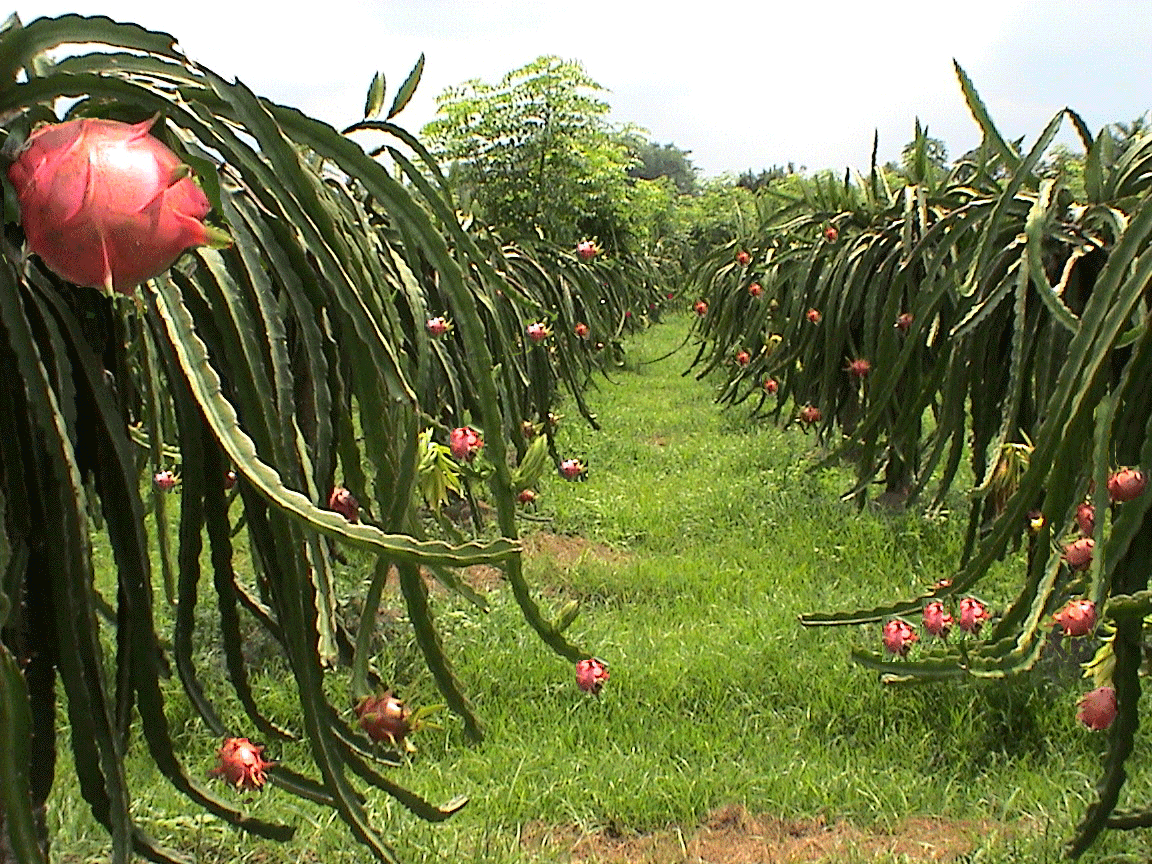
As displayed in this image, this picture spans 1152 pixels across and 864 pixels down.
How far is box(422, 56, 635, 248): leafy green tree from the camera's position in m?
8.38

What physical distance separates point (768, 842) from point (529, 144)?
297 inches

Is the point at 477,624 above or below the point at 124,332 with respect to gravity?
below

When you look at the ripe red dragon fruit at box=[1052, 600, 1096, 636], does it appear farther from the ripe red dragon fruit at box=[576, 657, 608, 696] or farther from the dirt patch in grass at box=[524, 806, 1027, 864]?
the ripe red dragon fruit at box=[576, 657, 608, 696]

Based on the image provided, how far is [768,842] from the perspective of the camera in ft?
5.41

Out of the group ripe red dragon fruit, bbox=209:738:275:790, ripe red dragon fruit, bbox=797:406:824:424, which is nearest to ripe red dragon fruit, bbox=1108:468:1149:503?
ripe red dragon fruit, bbox=209:738:275:790

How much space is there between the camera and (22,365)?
23.5 inches

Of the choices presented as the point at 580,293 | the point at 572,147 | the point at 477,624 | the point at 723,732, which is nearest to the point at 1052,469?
the point at 723,732

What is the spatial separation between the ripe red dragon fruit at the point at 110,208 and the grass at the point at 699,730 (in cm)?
65

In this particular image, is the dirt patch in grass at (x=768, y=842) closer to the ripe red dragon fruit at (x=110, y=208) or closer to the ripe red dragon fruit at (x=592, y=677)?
the ripe red dragon fruit at (x=592, y=677)

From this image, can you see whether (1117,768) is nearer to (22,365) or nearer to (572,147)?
(22,365)

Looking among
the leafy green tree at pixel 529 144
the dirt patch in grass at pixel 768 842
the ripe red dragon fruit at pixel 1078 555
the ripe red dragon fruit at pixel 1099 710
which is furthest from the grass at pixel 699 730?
the leafy green tree at pixel 529 144

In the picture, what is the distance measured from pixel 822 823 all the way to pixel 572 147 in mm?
7506

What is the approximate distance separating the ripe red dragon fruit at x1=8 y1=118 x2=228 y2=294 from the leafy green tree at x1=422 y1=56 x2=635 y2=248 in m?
7.68

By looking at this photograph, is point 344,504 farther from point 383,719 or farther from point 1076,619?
point 1076,619
